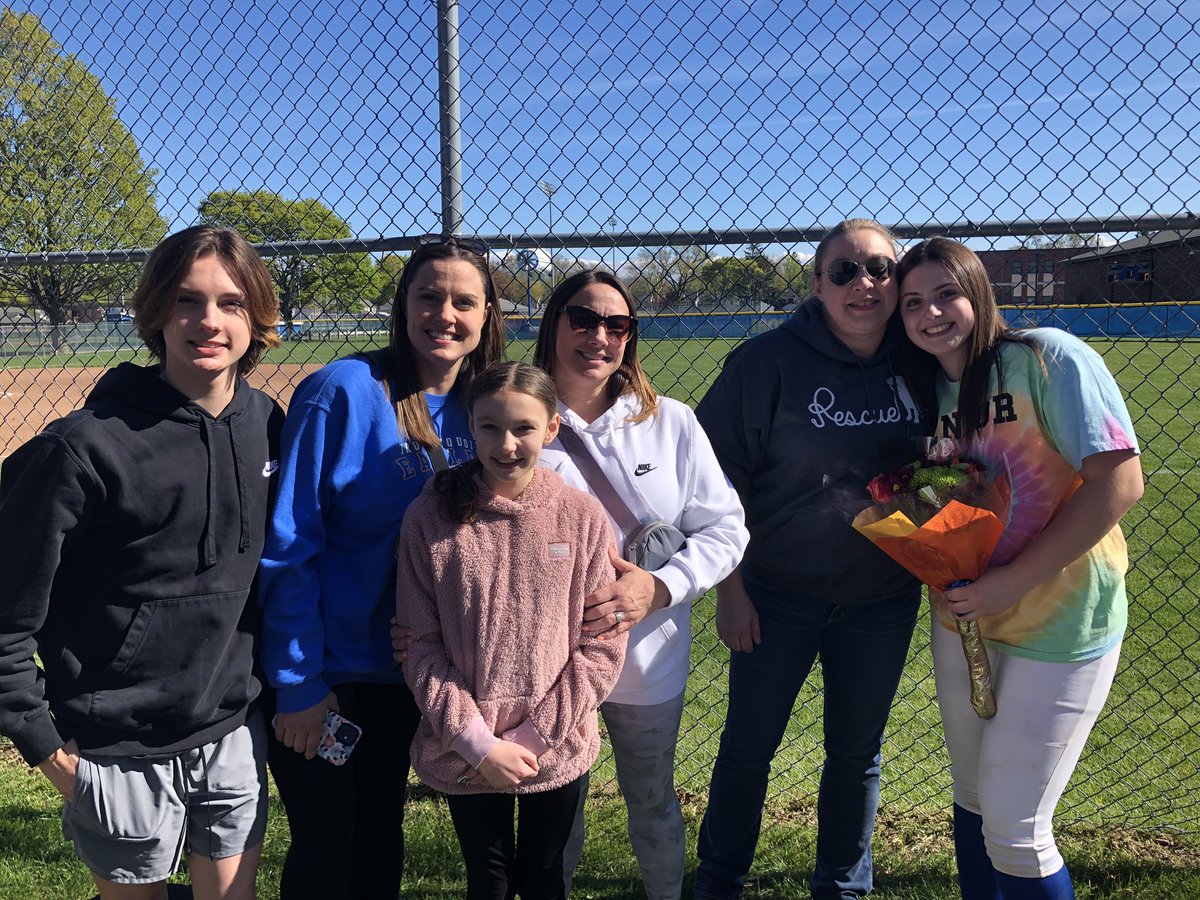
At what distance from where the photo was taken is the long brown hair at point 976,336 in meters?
2.30

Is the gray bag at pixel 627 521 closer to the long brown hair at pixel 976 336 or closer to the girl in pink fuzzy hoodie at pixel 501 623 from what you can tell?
the girl in pink fuzzy hoodie at pixel 501 623

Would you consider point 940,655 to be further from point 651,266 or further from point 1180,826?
point 651,266

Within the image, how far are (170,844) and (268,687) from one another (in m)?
0.41

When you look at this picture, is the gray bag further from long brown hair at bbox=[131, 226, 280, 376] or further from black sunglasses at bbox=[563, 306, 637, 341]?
long brown hair at bbox=[131, 226, 280, 376]

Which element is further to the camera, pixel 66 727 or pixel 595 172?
pixel 595 172

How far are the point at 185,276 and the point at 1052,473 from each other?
221 centimetres

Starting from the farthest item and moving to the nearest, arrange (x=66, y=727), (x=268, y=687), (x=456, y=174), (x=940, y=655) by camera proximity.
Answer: (x=456, y=174) < (x=940, y=655) < (x=268, y=687) < (x=66, y=727)

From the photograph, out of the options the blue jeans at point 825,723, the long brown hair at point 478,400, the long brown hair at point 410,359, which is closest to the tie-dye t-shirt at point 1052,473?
the blue jeans at point 825,723

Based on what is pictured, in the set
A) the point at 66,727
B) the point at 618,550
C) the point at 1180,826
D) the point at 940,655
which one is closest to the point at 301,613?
Answer: the point at 66,727

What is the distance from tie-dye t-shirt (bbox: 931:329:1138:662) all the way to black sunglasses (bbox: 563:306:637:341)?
3.31ft

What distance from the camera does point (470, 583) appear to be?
2.11 metres

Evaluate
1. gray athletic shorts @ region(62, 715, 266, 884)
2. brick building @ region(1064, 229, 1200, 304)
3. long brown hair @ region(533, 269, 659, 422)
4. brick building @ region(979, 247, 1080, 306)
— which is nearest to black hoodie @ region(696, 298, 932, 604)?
long brown hair @ region(533, 269, 659, 422)

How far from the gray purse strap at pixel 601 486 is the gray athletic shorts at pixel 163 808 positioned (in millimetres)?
1064

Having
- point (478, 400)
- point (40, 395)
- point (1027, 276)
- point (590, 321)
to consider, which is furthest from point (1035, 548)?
point (40, 395)
